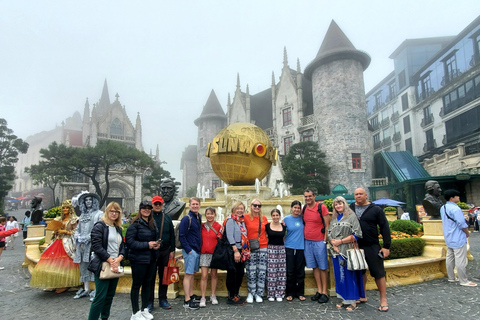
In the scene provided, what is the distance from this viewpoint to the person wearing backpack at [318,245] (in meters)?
5.19

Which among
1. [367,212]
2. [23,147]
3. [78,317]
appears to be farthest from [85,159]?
[367,212]

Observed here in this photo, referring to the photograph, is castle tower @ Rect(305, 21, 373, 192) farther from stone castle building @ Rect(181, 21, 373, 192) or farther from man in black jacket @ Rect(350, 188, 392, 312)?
man in black jacket @ Rect(350, 188, 392, 312)

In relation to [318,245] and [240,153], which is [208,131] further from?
[318,245]

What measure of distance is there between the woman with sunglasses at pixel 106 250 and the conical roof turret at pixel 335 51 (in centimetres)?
3172

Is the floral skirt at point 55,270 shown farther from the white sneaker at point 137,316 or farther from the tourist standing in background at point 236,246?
the tourist standing in background at point 236,246

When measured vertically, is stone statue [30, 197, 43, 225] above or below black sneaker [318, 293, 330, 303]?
above

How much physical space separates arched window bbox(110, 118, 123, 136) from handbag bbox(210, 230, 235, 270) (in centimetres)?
5669

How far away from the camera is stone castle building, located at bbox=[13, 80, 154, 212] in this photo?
146ft

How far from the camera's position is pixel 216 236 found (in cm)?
527

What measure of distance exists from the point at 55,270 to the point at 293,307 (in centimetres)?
441

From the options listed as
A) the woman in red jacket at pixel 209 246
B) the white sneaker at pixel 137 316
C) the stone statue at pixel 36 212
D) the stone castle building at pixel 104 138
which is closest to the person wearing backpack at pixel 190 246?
the woman in red jacket at pixel 209 246

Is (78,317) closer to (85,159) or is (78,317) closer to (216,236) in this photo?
(216,236)

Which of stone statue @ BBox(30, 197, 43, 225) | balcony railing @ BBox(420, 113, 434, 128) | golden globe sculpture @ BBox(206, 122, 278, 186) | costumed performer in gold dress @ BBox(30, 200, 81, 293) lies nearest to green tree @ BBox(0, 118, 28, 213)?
stone statue @ BBox(30, 197, 43, 225)

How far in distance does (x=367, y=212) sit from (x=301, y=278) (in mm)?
1637
